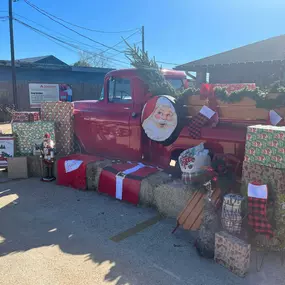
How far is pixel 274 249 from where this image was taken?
324 centimetres

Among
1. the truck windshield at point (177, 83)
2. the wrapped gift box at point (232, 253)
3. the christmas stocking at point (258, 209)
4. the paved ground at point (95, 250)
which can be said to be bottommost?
the paved ground at point (95, 250)

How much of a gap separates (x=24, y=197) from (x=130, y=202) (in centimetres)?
188

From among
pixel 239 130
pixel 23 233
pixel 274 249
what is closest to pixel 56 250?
pixel 23 233

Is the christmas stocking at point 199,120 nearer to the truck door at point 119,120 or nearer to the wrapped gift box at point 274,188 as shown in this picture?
the wrapped gift box at point 274,188

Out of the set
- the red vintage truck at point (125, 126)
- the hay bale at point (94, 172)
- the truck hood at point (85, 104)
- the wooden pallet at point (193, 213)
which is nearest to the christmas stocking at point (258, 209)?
the wooden pallet at point (193, 213)

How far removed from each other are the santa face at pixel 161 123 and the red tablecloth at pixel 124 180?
0.62 meters

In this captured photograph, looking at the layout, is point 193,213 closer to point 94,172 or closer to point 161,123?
point 161,123

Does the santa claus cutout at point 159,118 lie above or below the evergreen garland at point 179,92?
below

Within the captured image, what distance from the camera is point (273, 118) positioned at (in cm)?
390

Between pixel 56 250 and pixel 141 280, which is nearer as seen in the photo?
pixel 141 280

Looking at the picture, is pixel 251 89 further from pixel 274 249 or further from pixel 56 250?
pixel 56 250

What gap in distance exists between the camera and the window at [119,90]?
570cm

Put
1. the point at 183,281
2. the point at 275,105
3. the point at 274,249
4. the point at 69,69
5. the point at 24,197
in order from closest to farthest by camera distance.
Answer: the point at 183,281 < the point at 274,249 < the point at 275,105 < the point at 24,197 < the point at 69,69

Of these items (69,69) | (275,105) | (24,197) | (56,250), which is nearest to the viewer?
(56,250)
